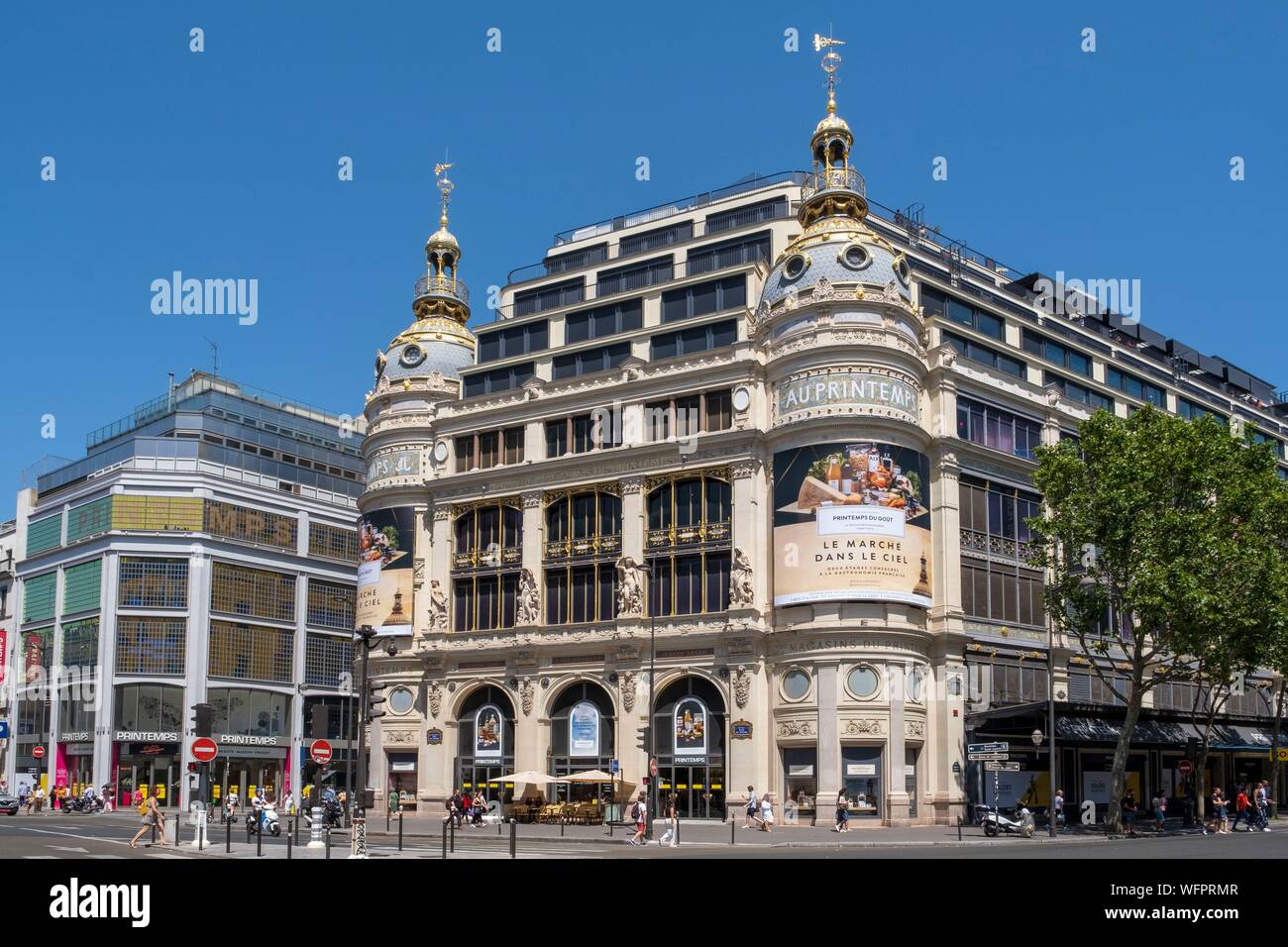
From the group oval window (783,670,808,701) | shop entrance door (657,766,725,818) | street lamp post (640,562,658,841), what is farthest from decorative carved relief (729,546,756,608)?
shop entrance door (657,766,725,818)

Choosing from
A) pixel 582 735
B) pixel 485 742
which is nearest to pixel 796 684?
pixel 582 735

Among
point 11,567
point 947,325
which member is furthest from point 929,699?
point 11,567

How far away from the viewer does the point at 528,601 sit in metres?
68.6

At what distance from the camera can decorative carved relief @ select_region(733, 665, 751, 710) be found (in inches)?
2377

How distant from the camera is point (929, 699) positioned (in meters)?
60.3

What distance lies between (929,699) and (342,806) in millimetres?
26041

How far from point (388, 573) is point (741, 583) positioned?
22.2 metres

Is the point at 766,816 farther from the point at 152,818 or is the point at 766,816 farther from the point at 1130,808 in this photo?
the point at 152,818

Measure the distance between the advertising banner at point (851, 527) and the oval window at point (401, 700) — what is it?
23.2 m

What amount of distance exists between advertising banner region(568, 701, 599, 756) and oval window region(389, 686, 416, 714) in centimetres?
1041

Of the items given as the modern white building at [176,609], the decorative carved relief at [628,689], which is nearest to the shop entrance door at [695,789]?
the decorative carved relief at [628,689]

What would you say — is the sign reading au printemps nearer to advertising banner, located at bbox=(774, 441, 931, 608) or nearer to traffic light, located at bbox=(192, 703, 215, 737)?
advertising banner, located at bbox=(774, 441, 931, 608)

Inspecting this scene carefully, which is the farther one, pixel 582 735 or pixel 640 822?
pixel 582 735
